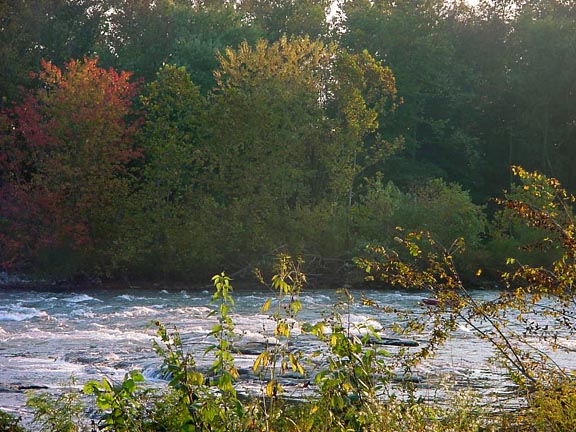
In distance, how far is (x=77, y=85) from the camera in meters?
32.0

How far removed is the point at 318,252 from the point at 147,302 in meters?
8.04

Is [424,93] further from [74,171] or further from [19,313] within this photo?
[19,313]

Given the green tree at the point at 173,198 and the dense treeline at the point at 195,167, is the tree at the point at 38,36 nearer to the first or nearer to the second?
the dense treeline at the point at 195,167

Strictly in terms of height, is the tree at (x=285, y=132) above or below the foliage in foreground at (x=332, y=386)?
above

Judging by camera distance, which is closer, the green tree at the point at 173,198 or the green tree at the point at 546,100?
the green tree at the point at 173,198

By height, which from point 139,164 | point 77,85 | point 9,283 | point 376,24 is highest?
point 376,24

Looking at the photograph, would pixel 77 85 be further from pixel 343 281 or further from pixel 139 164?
pixel 343 281


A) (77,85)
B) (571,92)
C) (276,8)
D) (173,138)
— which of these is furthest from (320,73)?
(276,8)

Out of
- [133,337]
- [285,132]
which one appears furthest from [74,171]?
[133,337]

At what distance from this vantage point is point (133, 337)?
17875 mm

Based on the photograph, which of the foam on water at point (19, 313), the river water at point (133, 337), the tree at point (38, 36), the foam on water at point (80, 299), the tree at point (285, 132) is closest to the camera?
the river water at point (133, 337)

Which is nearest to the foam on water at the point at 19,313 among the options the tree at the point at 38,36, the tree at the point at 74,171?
the tree at the point at 74,171

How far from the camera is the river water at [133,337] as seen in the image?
1274 cm

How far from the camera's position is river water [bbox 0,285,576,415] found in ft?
41.8
